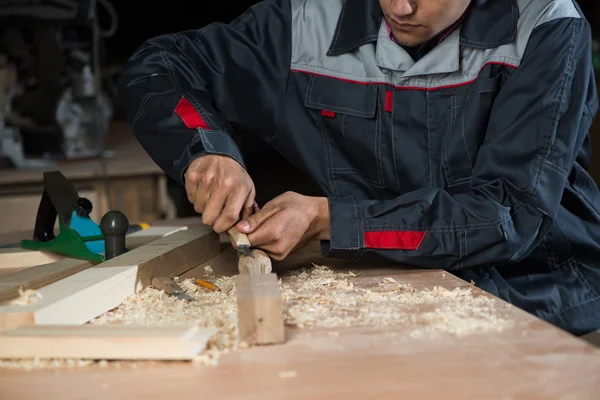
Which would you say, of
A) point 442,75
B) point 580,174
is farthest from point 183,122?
Answer: point 580,174

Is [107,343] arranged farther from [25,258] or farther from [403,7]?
[403,7]

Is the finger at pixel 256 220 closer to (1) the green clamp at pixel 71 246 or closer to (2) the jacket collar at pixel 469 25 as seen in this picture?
(1) the green clamp at pixel 71 246

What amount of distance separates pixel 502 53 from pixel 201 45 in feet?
2.36

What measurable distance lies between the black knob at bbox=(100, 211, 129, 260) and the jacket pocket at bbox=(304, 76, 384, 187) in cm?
53

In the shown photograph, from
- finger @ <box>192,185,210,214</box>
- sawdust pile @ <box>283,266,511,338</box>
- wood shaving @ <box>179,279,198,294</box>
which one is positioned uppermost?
finger @ <box>192,185,210,214</box>

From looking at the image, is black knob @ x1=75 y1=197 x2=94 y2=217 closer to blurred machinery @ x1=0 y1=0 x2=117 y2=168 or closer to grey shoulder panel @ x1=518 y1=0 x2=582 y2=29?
grey shoulder panel @ x1=518 y1=0 x2=582 y2=29

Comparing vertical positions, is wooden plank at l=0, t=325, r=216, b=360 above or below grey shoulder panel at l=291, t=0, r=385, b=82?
below

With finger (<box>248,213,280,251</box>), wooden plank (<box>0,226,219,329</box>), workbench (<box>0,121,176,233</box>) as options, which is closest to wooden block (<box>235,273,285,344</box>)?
wooden plank (<box>0,226,219,329</box>)

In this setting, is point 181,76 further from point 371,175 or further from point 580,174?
point 580,174

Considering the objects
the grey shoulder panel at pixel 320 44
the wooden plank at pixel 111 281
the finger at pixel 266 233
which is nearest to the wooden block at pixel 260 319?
the wooden plank at pixel 111 281

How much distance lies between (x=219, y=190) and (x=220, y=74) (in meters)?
0.47

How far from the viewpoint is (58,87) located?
3303 millimetres

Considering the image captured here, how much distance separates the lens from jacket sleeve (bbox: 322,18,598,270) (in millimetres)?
1379

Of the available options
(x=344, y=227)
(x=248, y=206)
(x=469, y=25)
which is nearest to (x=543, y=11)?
(x=469, y=25)
